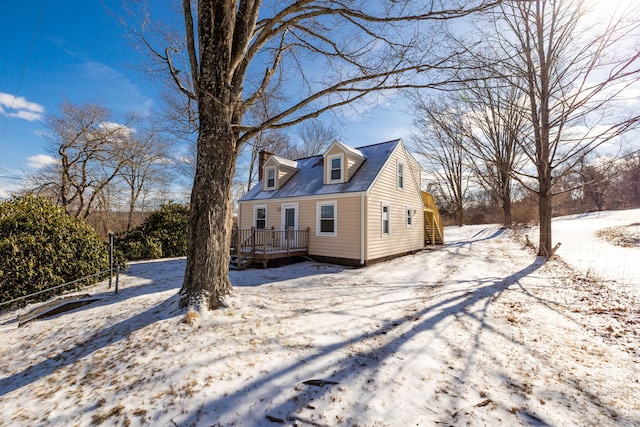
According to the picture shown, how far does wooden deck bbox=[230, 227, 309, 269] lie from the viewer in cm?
983

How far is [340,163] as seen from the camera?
11328 millimetres

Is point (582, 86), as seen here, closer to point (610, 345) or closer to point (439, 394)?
point (610, 345)

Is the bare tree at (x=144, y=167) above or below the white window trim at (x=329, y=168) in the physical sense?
above

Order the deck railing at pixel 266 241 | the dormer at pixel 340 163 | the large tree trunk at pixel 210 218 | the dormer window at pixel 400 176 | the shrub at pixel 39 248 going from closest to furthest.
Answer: the large tree trunk at pixel 210 218 < the shrub at pixel 39 248 < the deck railing at pixel 266 241 < the dormer at pixel 340 163 < the dormer window at pixel 400 176

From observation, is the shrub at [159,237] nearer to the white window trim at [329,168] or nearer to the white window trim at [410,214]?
the white window trim at [329,168]

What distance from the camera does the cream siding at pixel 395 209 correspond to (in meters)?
10.4

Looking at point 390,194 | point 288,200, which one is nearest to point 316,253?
point 288,200

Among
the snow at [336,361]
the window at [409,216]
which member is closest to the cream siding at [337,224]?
the snow at [336,361]

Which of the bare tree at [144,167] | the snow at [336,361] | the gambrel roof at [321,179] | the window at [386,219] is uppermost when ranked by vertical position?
the bare tree at [144,167]

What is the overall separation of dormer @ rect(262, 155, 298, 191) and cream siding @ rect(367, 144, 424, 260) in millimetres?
5155

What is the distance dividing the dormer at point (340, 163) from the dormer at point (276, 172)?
9.43ft

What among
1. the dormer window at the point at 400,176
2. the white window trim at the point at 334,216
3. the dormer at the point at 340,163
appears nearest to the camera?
the white window trim at the point at 334,216

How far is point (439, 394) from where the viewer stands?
250 cm

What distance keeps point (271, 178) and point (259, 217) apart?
2190 millimetres
